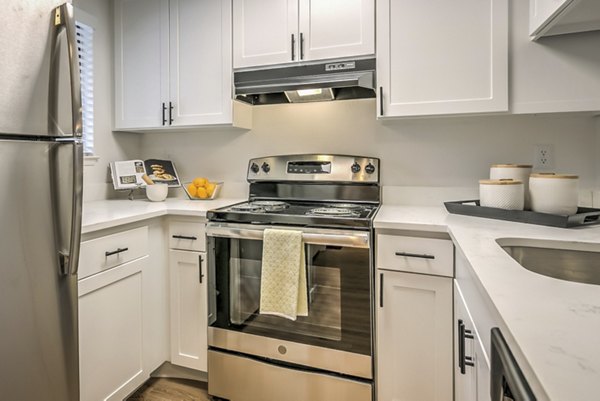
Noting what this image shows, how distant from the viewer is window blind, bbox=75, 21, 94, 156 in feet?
7.38

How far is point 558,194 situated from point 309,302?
1080 mm

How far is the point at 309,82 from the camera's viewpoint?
71.9 inches

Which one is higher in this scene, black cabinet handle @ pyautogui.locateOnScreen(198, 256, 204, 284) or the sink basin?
the sink basin

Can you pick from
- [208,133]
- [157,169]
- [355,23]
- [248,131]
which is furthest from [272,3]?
[157,169]

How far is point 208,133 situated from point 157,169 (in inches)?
16.6

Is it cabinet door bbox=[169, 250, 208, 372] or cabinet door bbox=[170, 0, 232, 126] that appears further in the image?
cabinet door bbox=[170, 0, 232, 126]

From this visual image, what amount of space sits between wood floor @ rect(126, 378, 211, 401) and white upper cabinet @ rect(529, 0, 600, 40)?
2.29 metres

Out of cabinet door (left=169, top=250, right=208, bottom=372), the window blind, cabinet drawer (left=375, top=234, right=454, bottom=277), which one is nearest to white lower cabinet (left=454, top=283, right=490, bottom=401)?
cabinet drawer (left=375, top=234, right=454, bottom=277)

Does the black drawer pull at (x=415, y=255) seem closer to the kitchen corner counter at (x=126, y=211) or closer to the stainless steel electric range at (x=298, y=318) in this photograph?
the stainless steel electric range at (x=298, y=318)

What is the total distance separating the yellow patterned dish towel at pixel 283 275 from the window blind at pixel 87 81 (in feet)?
4.76

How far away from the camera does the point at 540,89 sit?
1556mm

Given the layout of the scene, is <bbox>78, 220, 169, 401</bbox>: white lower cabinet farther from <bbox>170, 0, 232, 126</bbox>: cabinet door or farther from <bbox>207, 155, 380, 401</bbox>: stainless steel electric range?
<bbox>170, 0, 232, 126</bbox>: cabinet door

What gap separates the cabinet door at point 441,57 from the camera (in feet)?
5.21

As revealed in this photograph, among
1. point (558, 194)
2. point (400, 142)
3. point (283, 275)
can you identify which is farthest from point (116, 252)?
point (558, 194)
